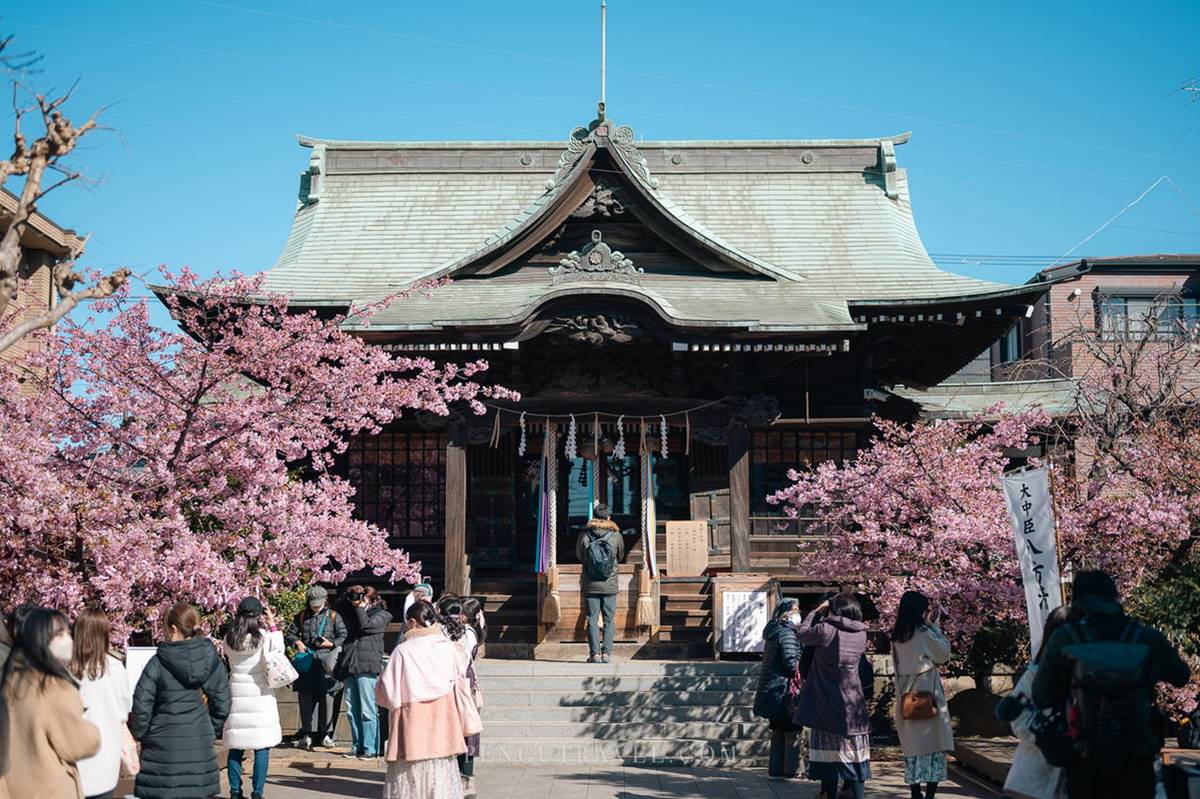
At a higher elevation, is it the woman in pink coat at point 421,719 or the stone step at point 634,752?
the woman in pink coat at point 421,719

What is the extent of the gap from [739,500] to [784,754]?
6.07m

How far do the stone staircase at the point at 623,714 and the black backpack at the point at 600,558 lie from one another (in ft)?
3.88

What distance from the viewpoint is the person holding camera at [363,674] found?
43.4ft

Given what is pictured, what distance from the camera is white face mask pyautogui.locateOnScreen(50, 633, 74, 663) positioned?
21.1 ft

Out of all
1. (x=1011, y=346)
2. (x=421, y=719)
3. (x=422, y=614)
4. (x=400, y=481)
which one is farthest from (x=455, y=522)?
(x=1011, y=346)

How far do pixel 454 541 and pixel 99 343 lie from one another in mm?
6518

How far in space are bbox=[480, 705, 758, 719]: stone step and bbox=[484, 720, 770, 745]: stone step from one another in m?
0.18

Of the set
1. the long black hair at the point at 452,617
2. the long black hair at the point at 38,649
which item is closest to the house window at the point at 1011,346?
the long black hair at the point at 452,617

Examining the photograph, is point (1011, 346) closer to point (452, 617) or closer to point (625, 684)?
point (625, 684)

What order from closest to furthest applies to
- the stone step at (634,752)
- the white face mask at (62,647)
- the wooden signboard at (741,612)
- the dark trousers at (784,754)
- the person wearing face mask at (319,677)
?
the white face mask at (62,647)
the dark trousers at (784,754)
the stone step at (634,752)
the person wearing face mask at (319,677)
the wooden signboard at (741,612)

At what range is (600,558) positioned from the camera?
15281mm

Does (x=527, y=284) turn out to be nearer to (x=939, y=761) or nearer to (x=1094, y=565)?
(x=1094, y=565)

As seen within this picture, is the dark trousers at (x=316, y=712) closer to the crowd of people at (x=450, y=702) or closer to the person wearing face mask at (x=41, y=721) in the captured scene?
the crowd of people at (x=450, y=702)

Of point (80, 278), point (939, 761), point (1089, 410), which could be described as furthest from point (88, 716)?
point (1089, 410)
